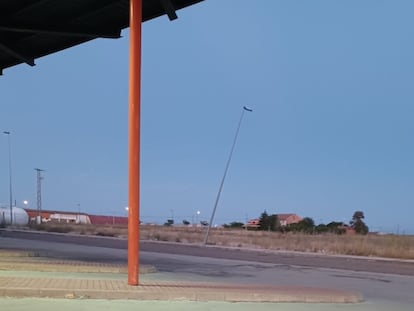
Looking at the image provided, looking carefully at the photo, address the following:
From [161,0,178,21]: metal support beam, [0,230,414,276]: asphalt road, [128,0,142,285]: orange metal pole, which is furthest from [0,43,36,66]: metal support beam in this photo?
[128,0,142,285]: orange metal pole

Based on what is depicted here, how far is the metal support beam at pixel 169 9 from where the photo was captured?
1379cm

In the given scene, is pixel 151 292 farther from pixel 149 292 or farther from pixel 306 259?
pixel 306 259

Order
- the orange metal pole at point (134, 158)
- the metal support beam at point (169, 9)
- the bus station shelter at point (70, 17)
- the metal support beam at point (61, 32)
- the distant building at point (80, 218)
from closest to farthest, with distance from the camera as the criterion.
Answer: the orange metal pole at point (134, 158) → the metal support beam at point (169, 9) → the bus station shelter at point (70, 17) → the metal support beam at point (61, 32) → the distant building at point (80, 218)

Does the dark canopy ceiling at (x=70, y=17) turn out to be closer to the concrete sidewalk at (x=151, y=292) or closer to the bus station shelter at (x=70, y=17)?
the bus station shelter at (x=70, y=17)

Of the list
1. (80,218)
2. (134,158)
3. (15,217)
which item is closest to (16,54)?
(134,158)

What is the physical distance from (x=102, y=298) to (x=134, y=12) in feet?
16.9

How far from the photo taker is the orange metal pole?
10.2m

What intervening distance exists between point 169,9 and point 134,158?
5093 millimetres

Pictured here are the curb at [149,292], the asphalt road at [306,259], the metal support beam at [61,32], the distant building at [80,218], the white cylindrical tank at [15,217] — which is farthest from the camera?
the distant building at [80,218]

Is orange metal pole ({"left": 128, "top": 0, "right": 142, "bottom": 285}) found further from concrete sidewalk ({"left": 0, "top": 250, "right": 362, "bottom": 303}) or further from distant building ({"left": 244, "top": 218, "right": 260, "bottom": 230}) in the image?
distant building ({"left": 244, "top": 218, "right": 260, "bottom": 230})

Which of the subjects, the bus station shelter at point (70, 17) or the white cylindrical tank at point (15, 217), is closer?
the bus station shelter at point (70, 17)

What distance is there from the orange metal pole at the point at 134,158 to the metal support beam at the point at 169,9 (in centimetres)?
328

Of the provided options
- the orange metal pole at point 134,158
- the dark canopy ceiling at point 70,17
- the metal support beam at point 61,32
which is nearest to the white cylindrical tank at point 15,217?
the dark canopy ceiling at point 70,17

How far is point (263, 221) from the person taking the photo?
3573 inches
